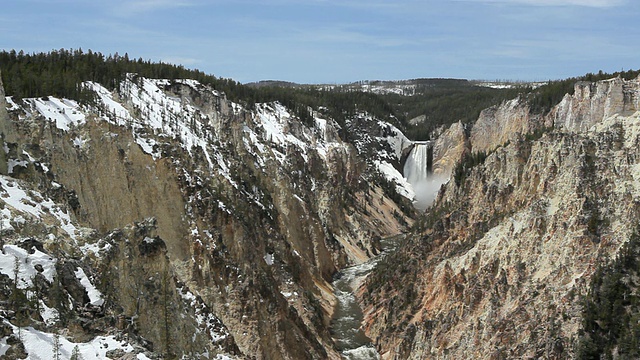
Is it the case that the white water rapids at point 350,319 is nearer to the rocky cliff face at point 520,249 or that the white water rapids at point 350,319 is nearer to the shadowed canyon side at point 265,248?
the shadowed canyon side at point 265,248

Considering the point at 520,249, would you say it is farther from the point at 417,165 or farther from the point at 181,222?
the point at 417,165

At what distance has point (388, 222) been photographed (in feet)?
311

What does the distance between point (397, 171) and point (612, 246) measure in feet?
281

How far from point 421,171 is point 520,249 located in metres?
83.3

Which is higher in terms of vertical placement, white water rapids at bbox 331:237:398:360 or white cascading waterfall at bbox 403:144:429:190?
white cascading waterfall at bbox 403:144:429:190

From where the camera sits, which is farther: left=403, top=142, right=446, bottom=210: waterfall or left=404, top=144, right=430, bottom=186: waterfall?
left=404, top=144, right=430, bottom=186: waterfall

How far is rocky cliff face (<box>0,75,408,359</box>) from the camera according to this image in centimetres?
2261

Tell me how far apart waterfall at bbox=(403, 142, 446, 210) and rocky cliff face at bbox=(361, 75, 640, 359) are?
60.9 meters

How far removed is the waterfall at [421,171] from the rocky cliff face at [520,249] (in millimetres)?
60882

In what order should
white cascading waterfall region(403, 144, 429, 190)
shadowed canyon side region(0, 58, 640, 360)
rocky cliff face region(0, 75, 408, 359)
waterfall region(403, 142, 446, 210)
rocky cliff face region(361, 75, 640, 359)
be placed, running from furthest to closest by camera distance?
white cascading waterfall region(403, 144, 429, 190) → waterfall region(403, 142, 446, 210) → rocky cliff face region(361, 75, 640, 359) → rocky cliff face region(0, 75, 408, 359) → shadowed canyon side region(0, 58, 640, 360)

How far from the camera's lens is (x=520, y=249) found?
39125 mm

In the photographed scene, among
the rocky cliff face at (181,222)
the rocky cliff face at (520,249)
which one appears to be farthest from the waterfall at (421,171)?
the rocky cliff face at (520,249)

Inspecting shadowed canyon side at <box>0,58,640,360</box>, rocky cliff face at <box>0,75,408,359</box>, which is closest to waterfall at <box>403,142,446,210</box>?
rocky cliff face at <box>0,75,408,359</box>

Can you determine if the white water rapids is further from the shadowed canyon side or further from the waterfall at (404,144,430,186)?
the waterfall at (404,144,430,186)
